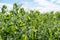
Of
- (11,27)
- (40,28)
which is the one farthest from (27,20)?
(11,27)

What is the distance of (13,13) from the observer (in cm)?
384

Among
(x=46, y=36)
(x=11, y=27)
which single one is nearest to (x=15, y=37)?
(x=11, y=27)

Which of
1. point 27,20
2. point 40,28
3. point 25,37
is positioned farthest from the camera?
point 27,20

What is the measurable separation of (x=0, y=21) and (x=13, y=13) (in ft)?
1.53

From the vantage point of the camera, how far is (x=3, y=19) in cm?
349

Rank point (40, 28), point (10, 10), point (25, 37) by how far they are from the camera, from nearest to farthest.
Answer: point (25, 37), point (40, 28), point (10, 10)

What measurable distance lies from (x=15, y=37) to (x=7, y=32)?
16cm

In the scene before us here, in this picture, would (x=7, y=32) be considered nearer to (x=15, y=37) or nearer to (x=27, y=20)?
(x=15, y=37)

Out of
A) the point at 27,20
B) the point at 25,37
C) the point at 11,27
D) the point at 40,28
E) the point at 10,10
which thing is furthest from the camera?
the point at 10,10

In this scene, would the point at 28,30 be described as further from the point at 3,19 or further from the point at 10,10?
the point at 10,10

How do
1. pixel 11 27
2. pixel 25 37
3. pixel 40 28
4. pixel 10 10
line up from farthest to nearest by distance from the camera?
pixel 10 10 → pixel 40 28 → pixel 11 27 → pixel 25 37

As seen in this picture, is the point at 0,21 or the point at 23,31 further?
the point at 0,21

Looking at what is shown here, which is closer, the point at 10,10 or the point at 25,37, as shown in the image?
the point at 25,37

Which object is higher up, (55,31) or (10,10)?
(10,10)
